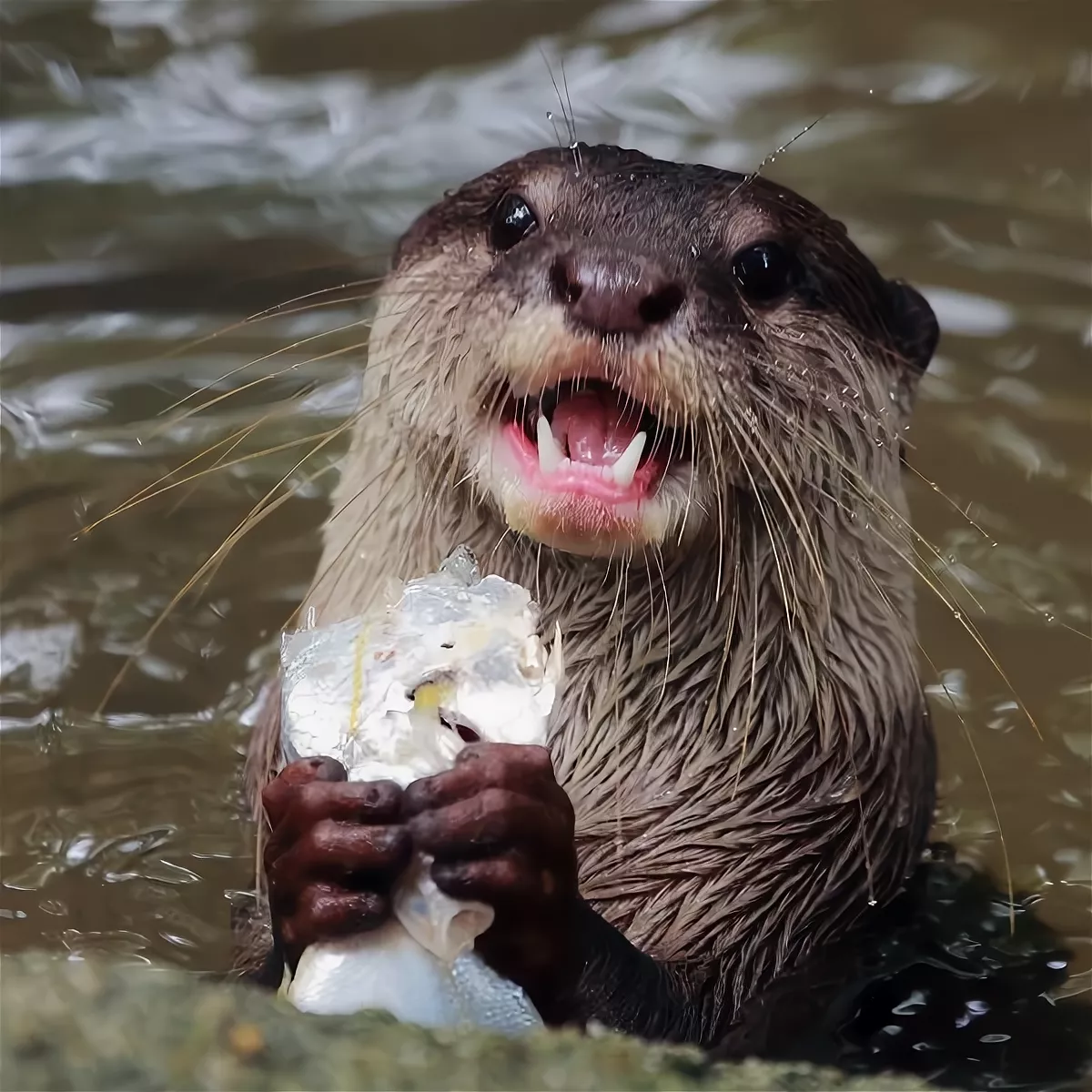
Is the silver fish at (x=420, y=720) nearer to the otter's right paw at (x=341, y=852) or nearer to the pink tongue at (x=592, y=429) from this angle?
the otter's right paw at (x=341, y=852)

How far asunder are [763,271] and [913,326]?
360 mm

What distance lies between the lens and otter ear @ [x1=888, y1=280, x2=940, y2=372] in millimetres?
2031

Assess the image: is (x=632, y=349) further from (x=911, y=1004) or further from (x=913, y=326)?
(x=911, y=1004)

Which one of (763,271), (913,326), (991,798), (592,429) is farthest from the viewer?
(991,798)

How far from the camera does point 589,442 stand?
1590 millimetres

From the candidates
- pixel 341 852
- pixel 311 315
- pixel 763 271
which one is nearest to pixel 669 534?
pixel 763 271

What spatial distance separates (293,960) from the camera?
1377 millimetres

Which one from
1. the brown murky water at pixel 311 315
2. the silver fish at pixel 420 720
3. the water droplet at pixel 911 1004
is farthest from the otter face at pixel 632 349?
the water droplet at pixel 911 1004

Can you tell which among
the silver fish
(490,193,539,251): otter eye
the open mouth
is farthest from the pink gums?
(490,193,539,251): otter eye

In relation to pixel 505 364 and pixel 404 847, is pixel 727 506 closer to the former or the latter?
pixel 505 364

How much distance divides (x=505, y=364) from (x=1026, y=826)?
51.3 inches

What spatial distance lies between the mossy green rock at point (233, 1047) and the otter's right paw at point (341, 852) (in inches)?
4.9

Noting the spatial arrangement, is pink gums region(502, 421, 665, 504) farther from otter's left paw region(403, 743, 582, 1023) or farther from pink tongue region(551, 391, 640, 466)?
otter's left paw region(403, 743, 582, 1023)

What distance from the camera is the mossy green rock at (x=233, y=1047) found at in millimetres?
1070
